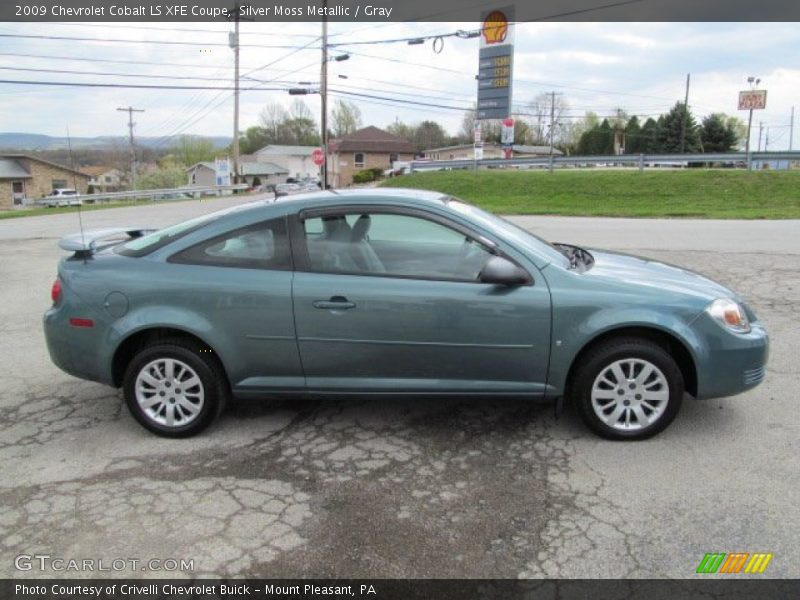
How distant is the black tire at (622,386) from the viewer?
3648 mm

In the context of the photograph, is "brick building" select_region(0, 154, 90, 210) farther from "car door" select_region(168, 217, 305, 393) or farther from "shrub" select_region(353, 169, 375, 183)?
"car door" select_region(168, 217, 305, 393)

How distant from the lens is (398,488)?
130 inches

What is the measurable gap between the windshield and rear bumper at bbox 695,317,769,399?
938mm

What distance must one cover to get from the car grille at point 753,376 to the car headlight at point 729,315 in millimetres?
241

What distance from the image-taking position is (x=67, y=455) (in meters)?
3.76

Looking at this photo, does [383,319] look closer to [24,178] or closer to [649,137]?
[24,178]

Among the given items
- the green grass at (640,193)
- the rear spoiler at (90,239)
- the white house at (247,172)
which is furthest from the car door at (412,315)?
the white house at (247,172)

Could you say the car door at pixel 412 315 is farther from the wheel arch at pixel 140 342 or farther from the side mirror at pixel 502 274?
the wheel arch at pixel 140 342

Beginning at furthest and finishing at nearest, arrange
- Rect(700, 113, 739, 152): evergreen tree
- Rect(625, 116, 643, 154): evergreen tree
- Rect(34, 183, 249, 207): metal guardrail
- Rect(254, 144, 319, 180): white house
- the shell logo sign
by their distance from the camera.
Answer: Rect(254, 144, 319, 180): white house < Rect(625, 116, 643, 154): evergreen tree < Rect(700, 113, 739, 152): evergreen tree < Rect(34, 183, 249, 207): metal guardrail < the shell logo sign

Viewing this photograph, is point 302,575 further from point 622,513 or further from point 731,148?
point 731,148

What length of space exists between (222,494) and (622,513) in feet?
6.68

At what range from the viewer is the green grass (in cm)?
1967

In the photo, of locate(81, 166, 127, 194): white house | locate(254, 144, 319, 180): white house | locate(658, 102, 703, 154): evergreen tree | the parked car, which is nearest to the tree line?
locate(658, 102, 703, 154): evergreen tree

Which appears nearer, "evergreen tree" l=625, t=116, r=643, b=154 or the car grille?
the car grille
